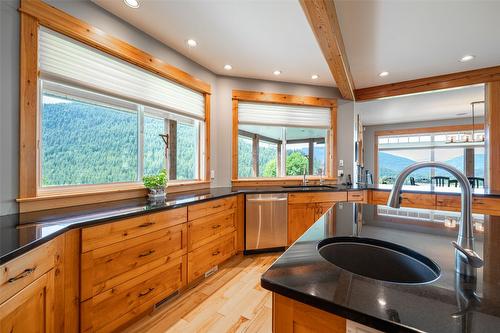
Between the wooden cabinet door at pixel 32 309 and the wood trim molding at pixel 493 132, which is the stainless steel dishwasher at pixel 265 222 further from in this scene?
the wood trim molding at pixel 493 132

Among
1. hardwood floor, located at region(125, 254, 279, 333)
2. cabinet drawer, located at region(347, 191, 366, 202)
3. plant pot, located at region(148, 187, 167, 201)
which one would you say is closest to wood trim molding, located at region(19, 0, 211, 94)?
plant pot, located at region(148, 187, 167, 201)

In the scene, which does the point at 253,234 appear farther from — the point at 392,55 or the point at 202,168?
the point at 392,55

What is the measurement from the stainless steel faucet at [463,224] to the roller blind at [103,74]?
2393mm

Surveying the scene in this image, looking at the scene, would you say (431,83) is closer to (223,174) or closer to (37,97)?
(223,174)

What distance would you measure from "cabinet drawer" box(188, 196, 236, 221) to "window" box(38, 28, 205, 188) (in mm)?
740

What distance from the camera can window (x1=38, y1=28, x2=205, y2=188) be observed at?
1756mm

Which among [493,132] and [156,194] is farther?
[493,132]

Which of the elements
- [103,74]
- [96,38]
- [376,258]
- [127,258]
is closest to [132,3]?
[96,38]

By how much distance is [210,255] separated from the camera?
243cm

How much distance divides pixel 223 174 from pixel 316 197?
4.70 feet

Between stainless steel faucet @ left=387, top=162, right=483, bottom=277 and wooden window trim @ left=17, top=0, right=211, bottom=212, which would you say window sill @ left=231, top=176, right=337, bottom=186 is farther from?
stainless steel faucet @ left=387, top=162, right=483, bottom=277

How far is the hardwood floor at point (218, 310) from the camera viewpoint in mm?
1704

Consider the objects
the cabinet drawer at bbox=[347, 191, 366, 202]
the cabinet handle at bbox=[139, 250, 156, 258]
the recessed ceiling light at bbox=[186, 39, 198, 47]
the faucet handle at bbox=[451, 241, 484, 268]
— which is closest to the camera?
the faucet handle at bbox=[451, 241, 484, 268]

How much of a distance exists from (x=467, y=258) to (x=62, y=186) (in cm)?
248
